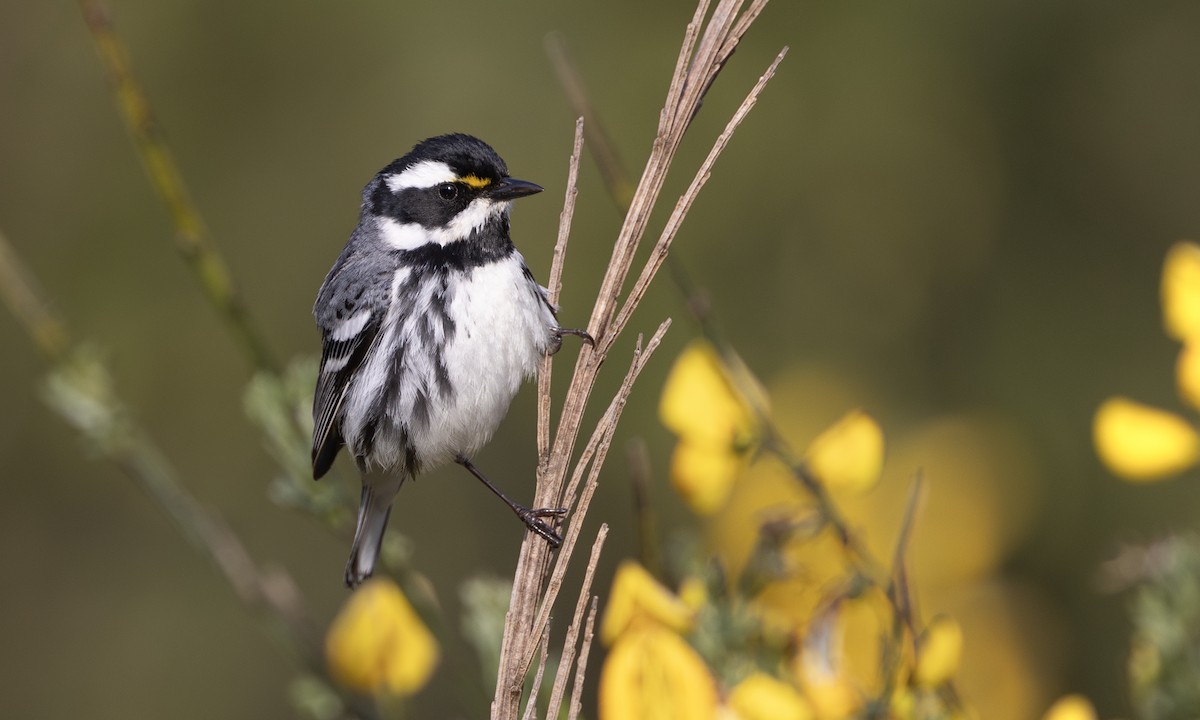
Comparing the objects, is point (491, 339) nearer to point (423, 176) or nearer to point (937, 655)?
point (423, 176)

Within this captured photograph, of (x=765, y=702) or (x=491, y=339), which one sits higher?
(x=491, y=339)

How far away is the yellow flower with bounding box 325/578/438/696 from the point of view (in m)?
2.02

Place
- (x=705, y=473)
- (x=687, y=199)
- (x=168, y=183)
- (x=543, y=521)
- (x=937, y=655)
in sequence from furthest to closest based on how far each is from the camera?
(x=168, y=183) < (x=705, y=473) < (x=543, y=521) < (x=937, y=655) < (x=687, y=199)

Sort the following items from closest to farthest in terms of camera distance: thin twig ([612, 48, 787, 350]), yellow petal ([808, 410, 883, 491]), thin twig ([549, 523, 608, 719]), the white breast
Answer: thin twig ([549, 523, 608, 719]) → thin twig ([612, 48, 787, 350]) → yellow petal ([808, 410, 883, 491]) → the white breast

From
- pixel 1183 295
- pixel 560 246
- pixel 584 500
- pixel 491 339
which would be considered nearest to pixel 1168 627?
pixel 1183 295

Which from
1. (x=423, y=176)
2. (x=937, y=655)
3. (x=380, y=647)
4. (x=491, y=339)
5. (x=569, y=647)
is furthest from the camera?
(x=423, y=176)

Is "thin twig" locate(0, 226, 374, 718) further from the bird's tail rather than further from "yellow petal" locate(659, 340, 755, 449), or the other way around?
"yellow petal" locate(659, 340, 755, 449)

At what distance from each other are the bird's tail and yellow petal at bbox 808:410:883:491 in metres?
1.04

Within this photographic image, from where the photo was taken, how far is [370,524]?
2.98m

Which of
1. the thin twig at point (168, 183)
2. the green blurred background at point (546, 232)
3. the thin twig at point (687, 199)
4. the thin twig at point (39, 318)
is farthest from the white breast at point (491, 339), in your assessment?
the green blurred background at point (546, 232)

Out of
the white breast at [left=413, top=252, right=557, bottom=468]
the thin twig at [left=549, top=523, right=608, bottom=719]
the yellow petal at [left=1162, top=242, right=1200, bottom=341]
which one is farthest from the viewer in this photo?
the white breast at [left=413, top=252, right=557, bottom=468]

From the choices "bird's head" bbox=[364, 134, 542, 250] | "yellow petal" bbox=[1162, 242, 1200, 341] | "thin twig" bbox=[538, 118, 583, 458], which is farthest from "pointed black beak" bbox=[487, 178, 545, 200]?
"yellow petal" bbox=[1162, 242, 1200, 341]

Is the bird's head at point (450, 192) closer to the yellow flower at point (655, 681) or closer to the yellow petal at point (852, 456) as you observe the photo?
the yellow petal at point (852, 456)

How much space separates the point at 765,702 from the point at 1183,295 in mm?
821
